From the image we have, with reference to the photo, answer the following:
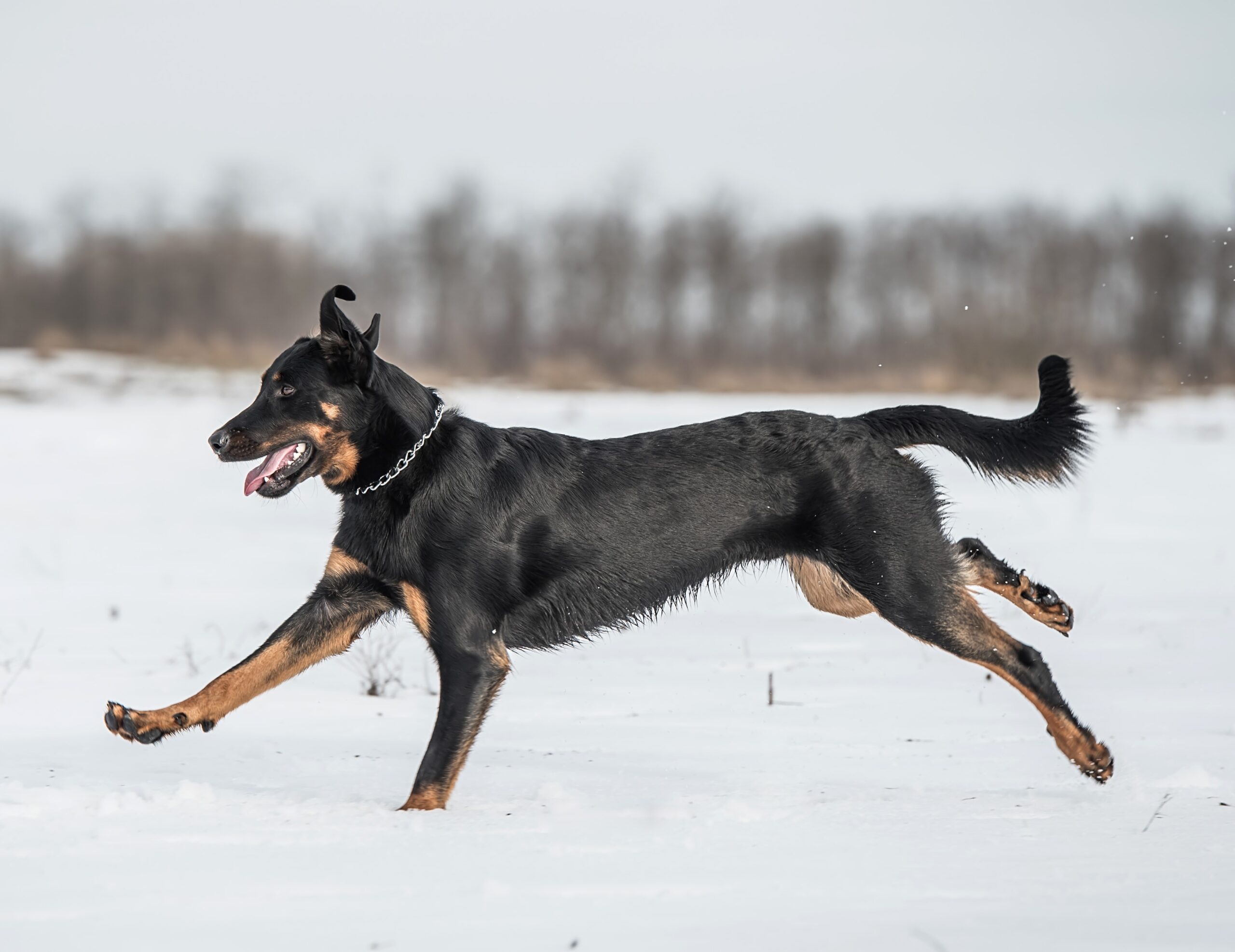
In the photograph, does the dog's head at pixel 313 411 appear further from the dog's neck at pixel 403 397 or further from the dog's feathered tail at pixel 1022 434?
the dog's feathered tail at pixel 1022 434

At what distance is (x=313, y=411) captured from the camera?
447cm

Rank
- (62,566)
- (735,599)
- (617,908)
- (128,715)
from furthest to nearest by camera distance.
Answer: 1. (62,566)
2. (735,599)
3. (128,715)
4. (617,908)

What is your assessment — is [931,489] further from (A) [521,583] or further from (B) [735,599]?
(B) [735,599]

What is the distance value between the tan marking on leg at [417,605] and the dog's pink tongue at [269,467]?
2.04 feet

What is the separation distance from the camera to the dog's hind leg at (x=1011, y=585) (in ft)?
16.1

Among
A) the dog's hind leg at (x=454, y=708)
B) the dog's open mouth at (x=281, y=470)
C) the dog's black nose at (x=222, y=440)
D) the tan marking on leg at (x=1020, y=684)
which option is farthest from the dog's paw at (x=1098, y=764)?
the dog's black nose at (x=222, y=440)

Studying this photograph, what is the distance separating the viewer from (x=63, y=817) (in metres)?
3.87

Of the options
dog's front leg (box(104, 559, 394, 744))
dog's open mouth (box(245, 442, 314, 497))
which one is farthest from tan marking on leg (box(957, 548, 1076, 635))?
dog's open mouth (box(245, 442, 314, 497))

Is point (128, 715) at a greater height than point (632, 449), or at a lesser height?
lesser

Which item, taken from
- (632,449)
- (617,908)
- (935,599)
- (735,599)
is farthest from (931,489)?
(735,599)

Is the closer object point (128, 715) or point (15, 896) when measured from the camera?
point (15, 896)

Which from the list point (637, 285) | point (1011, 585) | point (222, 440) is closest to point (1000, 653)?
point (1011, 585)

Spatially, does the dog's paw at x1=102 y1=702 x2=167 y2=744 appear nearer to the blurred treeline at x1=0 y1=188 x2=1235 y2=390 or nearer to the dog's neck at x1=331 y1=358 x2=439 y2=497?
the dog's neck at x1=331 y1=358 x2=439 y2=497

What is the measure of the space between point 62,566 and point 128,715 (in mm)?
6079
